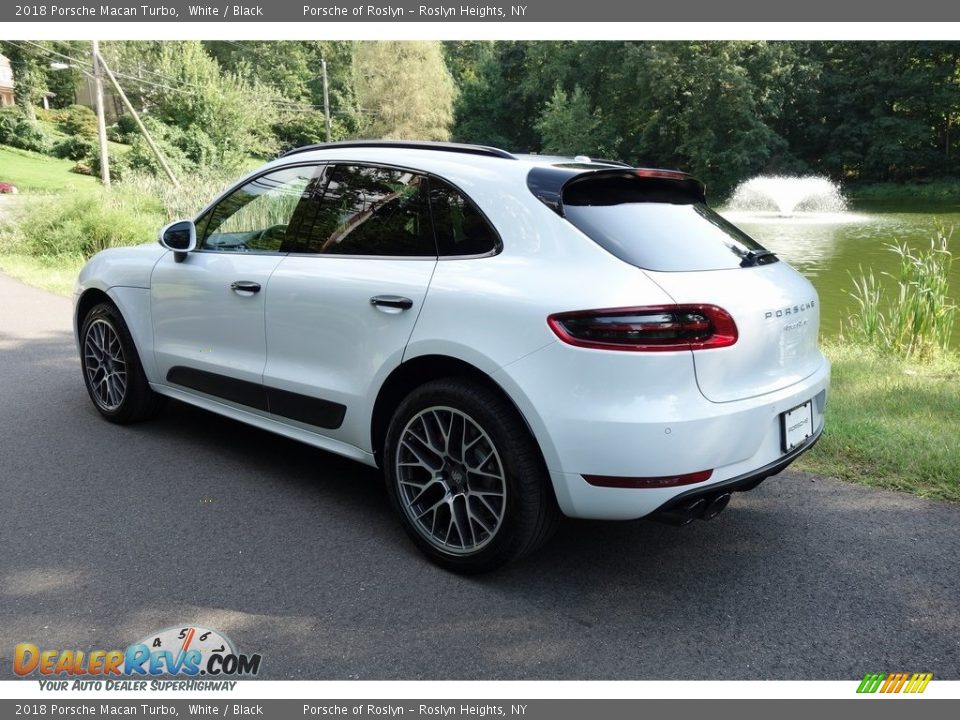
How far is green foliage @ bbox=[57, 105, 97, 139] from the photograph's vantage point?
54.6 meters

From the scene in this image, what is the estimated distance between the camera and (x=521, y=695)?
→ 2586 mm

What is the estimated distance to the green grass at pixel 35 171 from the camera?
38.9 meters

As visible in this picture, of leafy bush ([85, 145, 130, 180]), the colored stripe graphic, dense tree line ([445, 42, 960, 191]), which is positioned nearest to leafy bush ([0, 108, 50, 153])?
leafy bush ([85, 145, 130, 180])

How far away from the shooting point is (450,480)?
131 inches

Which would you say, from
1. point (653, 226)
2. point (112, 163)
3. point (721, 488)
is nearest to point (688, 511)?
point (721, 488)

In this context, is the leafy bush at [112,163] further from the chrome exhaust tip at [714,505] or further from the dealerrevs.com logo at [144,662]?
the chrome exhaust tip at [714,505]

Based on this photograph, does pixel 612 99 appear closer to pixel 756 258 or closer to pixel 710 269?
pixel 756 258

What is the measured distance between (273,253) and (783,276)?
2.49 m

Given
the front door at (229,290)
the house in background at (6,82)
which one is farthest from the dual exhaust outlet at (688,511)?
the house in background at (6,82)

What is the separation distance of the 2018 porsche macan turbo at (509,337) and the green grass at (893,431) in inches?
48.2

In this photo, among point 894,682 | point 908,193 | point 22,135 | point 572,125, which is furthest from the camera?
point 572,125

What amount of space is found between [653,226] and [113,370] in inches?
148

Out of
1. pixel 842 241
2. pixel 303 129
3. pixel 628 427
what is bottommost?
pixel 842 241

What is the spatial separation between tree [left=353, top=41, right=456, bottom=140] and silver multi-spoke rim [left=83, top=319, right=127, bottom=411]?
6005 centimetres
